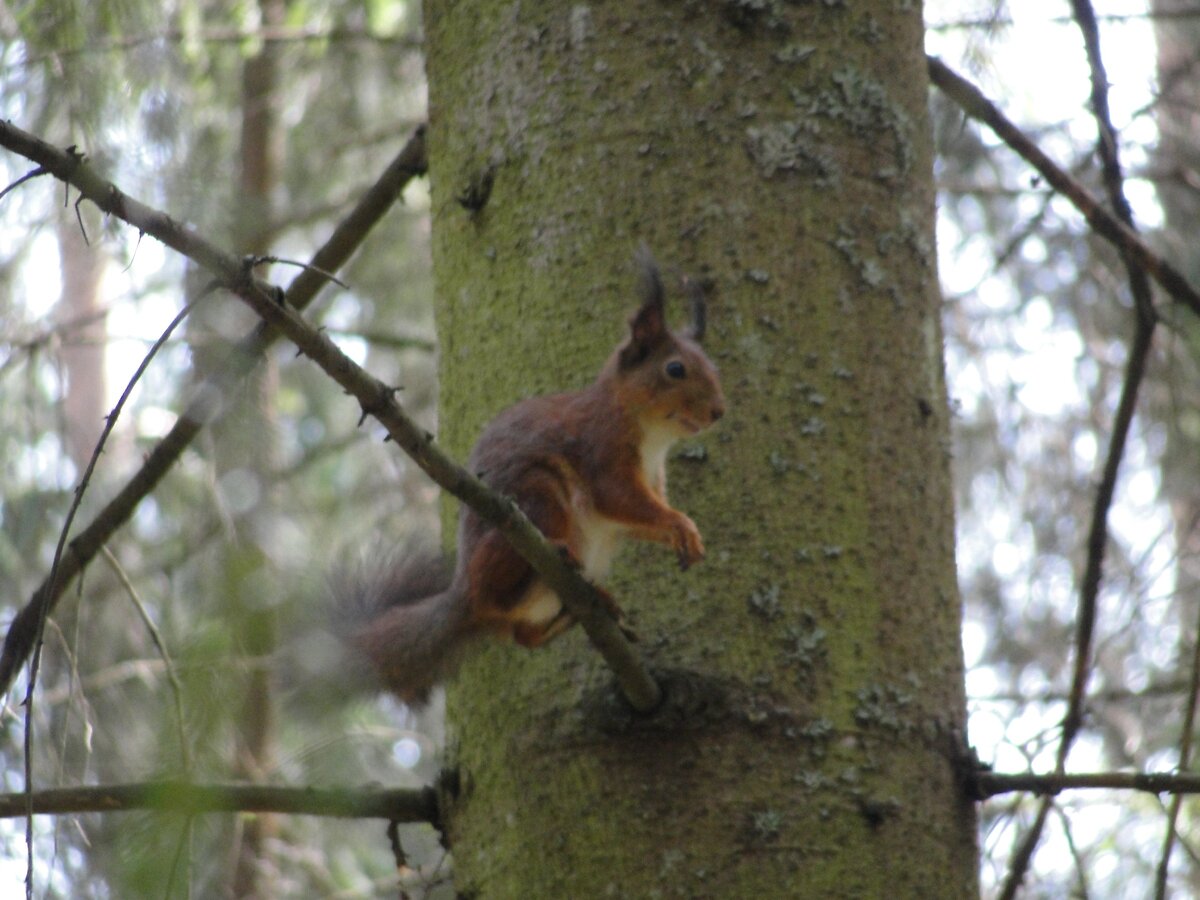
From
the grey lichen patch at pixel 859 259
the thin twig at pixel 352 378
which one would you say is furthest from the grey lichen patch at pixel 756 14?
the thin twig at pixel 352 378

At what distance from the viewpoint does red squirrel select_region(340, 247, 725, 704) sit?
146 centimetres

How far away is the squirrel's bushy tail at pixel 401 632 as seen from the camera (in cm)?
149

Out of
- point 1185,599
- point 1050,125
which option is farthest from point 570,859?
point 1185,599

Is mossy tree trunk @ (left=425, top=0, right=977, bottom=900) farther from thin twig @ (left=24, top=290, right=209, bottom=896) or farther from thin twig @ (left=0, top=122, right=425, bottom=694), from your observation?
thin twig @ (left=24, top=290, right=209, bottom=896)

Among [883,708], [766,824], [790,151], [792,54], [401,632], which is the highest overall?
[792,54]

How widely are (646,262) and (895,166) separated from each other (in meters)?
0.37

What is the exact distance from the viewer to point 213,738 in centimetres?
74

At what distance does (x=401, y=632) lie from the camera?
1513mm

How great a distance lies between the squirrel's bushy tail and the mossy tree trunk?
0.14 feet

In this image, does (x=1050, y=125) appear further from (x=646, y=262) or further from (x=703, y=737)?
(x=703, y=737)

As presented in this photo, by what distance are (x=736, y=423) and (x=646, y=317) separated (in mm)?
142

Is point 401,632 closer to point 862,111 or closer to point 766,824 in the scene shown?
point 766,824

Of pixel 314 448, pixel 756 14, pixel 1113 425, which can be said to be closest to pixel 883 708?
pixel 1113 425

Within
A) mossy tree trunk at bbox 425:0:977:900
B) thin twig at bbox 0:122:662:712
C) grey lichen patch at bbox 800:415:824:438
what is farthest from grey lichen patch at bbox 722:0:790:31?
thin twig at bbox 0:122:662:712
